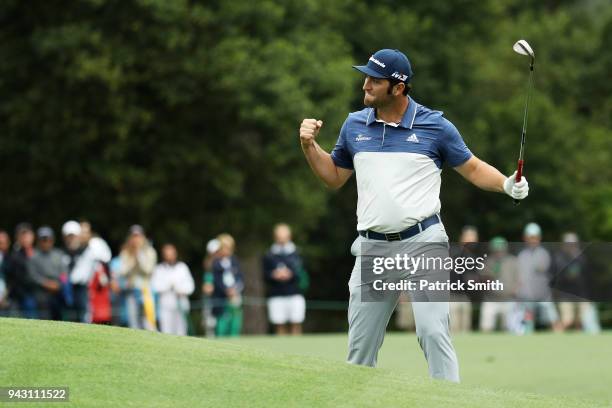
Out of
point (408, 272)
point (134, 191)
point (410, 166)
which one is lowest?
point (408, 272)

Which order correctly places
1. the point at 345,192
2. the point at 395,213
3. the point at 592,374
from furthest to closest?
the point at 345,192 < the point at 592,374 < the point at 395,213

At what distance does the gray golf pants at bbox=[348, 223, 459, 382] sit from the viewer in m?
9.05

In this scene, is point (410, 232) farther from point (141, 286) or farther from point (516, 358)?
point (141, 286)

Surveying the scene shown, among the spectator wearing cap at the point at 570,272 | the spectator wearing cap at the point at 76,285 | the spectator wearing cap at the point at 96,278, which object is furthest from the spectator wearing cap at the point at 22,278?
the spectator wearing cap at the point at 570,272

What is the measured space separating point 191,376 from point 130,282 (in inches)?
624

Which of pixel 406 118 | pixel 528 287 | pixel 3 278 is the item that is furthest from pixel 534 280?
pixel 3 278

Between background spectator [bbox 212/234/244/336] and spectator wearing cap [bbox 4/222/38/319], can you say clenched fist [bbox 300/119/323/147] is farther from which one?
background spectator [bbox 212/234/244/336]

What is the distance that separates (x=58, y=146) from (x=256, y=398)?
25686 millimetres

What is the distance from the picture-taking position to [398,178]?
361 inches

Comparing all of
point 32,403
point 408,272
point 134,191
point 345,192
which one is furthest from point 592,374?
point 345,192

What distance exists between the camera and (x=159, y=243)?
113 feet

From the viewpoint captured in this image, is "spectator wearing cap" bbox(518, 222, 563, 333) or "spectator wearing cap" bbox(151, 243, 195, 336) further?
"spectator wearing cap" bbox(151, 243, 195, 336)

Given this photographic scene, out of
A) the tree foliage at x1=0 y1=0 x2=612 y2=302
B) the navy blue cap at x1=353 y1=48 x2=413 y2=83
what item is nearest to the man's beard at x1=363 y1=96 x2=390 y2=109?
the navy blue cap at x1=353 y1=48 x2=413 y2=83

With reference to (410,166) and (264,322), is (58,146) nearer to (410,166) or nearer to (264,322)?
(264,322)
